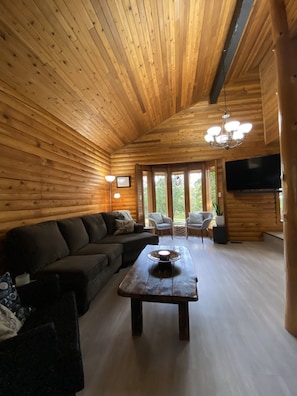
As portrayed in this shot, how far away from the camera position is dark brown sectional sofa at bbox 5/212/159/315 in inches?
81.4

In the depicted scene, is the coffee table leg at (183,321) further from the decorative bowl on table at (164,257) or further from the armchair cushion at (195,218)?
the armchair cushion at (195,218)

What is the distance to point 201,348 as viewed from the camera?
5.17 feet

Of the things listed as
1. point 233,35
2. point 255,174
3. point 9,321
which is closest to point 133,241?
point 9,321

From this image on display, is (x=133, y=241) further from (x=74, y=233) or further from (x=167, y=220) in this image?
(x=167, y=220)

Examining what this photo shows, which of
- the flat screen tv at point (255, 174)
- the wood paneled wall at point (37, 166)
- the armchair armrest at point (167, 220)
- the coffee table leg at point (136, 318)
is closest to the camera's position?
the coffee table leg at point (136, 318)

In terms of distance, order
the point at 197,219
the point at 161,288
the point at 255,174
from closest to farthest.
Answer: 1. the point at 161,288
2. the point at 255,174
3. the point at 197,219

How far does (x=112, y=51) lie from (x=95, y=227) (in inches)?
111

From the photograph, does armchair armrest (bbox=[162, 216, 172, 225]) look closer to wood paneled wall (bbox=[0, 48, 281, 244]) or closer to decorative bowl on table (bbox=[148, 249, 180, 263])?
wood paneled wall (bbox=[0, 48, 281, 244])

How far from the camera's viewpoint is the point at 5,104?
7.23ft

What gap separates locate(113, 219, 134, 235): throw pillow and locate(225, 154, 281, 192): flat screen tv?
2857 mm

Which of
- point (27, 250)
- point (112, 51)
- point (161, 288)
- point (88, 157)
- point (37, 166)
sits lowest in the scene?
point (161, 288)

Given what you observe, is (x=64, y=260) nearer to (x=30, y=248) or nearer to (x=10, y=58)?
(x=30, y=248)

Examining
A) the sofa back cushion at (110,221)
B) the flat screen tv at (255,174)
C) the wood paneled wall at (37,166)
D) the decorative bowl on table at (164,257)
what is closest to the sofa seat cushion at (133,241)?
the sofa back cushion at (110,221)

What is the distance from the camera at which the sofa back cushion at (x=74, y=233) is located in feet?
9.26
